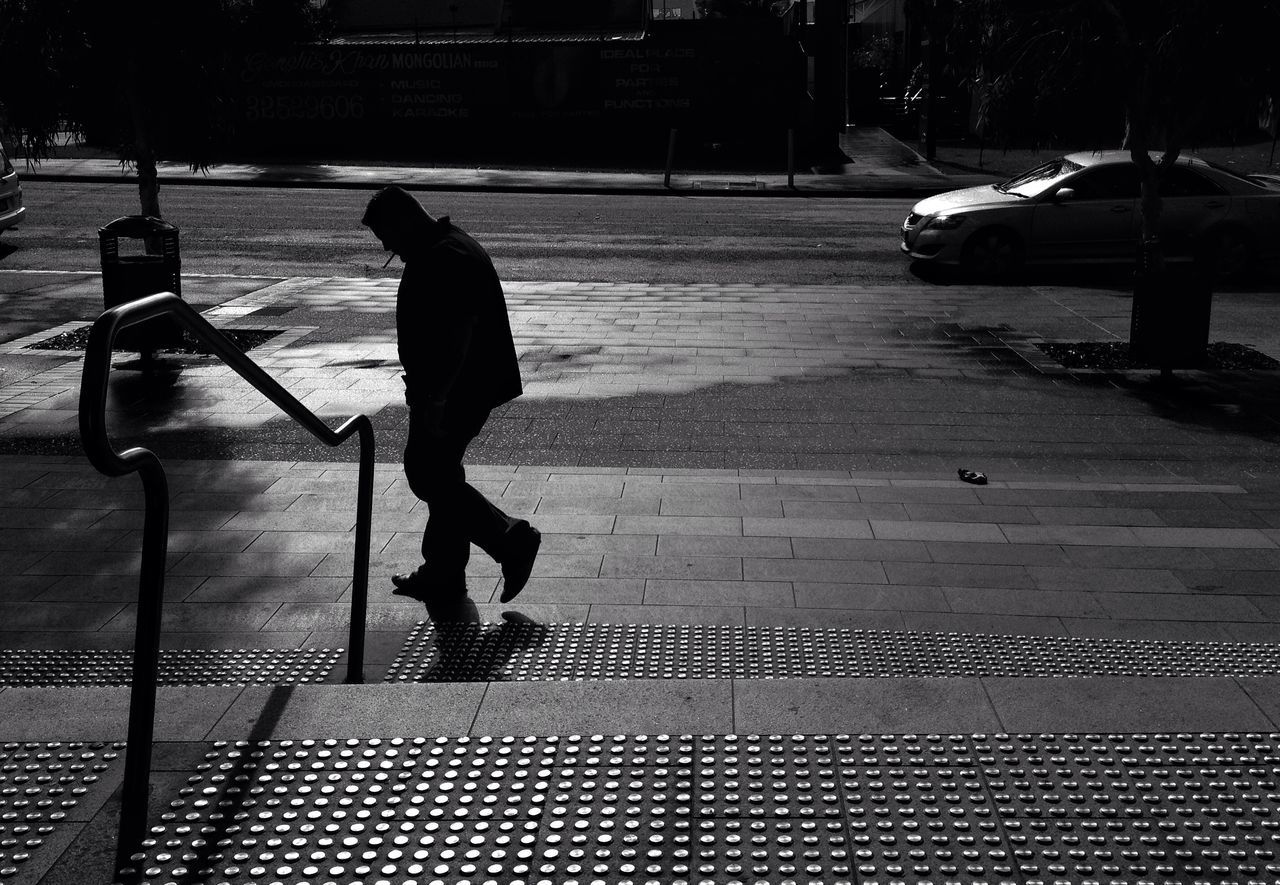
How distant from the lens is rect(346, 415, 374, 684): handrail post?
4.84 metres

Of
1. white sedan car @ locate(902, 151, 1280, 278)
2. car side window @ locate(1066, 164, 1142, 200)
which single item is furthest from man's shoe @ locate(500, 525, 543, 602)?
car side window @ locate(1066, 164, 1142, 200)

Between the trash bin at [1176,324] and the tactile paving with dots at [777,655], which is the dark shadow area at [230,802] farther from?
the trash bin at [1176,324]

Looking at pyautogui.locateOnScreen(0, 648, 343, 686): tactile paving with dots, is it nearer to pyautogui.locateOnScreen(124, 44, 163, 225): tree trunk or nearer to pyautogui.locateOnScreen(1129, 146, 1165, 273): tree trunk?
pyautogui.locateOnScreen(124, 44, 163, 225): tree trunk

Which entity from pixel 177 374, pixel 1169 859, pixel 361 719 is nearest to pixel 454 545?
pixel 361 719

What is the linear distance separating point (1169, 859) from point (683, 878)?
1191 millimetres

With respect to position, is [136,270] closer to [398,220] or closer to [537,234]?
[398,220]

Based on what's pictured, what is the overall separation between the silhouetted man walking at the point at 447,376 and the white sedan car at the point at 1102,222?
→ 12001mm

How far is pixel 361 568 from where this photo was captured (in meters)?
4.99

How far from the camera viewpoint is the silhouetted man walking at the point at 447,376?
5.54 meters

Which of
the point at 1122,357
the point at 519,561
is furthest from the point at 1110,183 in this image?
the point at 519,561

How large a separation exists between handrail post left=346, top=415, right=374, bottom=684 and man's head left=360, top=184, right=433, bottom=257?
0.77 m

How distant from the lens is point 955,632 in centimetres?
541

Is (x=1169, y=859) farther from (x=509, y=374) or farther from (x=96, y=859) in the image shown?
(x=509, y=374)

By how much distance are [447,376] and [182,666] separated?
1.56 m
